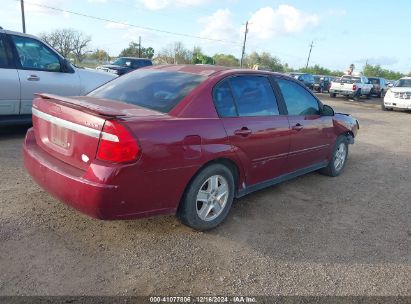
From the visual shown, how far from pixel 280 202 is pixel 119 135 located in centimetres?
249

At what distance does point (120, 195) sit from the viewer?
115 inches

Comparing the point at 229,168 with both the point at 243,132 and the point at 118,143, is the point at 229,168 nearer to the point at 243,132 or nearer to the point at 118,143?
the point at 243,132

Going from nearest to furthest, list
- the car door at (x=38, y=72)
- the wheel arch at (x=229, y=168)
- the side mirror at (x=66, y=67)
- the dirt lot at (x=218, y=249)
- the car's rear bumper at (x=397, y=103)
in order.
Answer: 1. the dirt lot at (x=218, y=249)
2. the wheel arch at (x=229, y=168)
3. the car door at (x=38, y=72)
4. the side mirror at (x=66, y=67)
5. the car's rear bumper at (x=397, y=103)

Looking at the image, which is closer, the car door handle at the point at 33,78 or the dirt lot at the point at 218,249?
the dirt lot at the point at 218,249

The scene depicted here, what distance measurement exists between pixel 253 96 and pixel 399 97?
1681 centimetres

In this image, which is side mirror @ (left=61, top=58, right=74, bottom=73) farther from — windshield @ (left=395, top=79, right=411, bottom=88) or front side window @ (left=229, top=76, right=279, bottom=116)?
windshield @ (left=395, top=79, right=411, bottom=88)

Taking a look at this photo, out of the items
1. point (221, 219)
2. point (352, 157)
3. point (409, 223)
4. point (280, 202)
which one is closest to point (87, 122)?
point (221, 219)

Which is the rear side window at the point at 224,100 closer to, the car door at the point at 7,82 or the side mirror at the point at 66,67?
the car door at the point at 7,82

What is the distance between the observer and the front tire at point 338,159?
19.0 feet

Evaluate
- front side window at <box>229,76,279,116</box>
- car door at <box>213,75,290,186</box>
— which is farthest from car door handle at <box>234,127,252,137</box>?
front side window at <box>229,76,279,116</box>

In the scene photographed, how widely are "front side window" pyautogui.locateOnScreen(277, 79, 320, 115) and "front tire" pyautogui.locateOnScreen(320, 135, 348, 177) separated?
885 mm

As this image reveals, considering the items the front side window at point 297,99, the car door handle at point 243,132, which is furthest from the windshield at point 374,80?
the car door handle at point 243,132

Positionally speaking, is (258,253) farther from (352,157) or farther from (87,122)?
(352,157)

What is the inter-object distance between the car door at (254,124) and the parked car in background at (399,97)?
16135 mm
